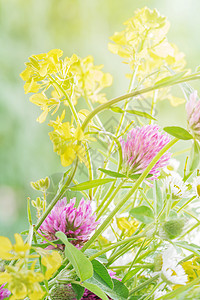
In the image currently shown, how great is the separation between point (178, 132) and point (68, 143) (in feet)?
0.19

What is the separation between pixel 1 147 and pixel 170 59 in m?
0.99

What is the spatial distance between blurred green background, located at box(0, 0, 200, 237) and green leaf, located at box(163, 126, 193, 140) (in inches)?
41.0

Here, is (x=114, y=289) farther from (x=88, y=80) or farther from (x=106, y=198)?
(x=88, y=80)

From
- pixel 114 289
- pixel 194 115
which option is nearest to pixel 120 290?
pixel 114 289

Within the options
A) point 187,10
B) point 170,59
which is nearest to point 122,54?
point 170,59

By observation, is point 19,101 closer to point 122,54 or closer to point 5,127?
point 5,127

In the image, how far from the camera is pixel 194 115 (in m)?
0.21

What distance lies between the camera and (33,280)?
0.17m

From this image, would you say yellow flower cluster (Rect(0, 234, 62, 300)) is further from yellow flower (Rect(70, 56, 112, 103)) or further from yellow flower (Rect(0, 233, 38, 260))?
yellow flower (Rect(70, 56, 112, 103))

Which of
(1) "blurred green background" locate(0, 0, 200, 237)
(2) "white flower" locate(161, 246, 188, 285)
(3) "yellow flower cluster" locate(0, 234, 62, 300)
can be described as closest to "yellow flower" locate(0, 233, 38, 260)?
(3) "yellow flower cluster" locate(0, 234, 62, 300)

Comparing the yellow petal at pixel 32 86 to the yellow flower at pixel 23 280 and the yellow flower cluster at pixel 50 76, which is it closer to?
the yellow flower cluster at pixel 50 76

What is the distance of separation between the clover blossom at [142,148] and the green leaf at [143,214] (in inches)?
1.0

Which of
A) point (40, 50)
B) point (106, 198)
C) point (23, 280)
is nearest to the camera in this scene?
point (23, 280)

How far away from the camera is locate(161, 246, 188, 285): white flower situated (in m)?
0.25
